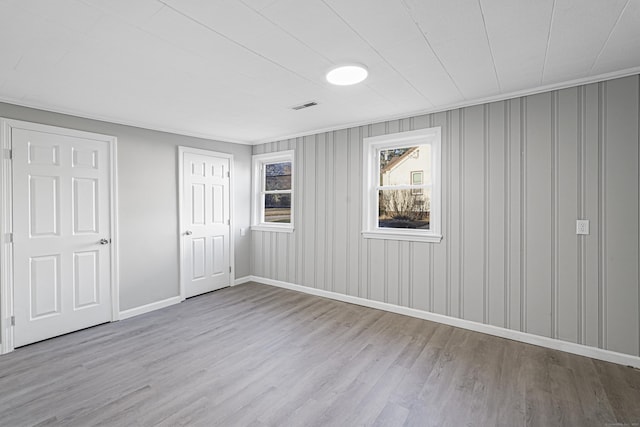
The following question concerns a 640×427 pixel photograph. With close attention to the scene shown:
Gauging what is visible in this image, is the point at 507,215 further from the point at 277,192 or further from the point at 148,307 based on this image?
the point at 148,307

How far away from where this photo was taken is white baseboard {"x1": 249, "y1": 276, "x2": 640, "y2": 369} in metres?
2.58

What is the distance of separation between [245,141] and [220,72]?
2.75m

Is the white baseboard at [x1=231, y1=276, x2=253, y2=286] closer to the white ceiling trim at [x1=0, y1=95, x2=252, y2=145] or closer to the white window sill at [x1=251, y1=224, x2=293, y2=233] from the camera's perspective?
the white window sill at [x1=251, y1=224, x2=293, y2=233]

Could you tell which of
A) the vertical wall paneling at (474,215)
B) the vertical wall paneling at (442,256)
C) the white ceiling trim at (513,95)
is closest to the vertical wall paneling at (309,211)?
the white ceiling trim at (513,95)

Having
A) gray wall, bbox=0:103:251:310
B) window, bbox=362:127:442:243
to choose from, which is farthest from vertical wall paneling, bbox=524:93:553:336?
gray wall, bbox=0:103:251:310

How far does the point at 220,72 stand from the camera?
241 cm

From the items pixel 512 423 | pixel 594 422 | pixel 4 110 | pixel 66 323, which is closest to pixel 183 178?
pixel 4 110

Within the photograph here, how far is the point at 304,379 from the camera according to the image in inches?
94.7

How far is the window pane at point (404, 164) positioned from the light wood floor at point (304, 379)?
1741 millimetres

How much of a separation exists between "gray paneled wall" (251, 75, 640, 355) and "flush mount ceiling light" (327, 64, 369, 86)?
135 cm

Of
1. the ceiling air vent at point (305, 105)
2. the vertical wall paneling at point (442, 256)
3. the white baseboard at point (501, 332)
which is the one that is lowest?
the white baseboard at point (501, 332)

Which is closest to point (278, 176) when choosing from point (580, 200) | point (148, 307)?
point (148, 307)

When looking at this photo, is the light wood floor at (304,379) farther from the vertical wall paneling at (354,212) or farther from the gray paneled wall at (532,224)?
the vertical wall paneling at (354,212)

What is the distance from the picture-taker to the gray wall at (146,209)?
3725 millimetres
